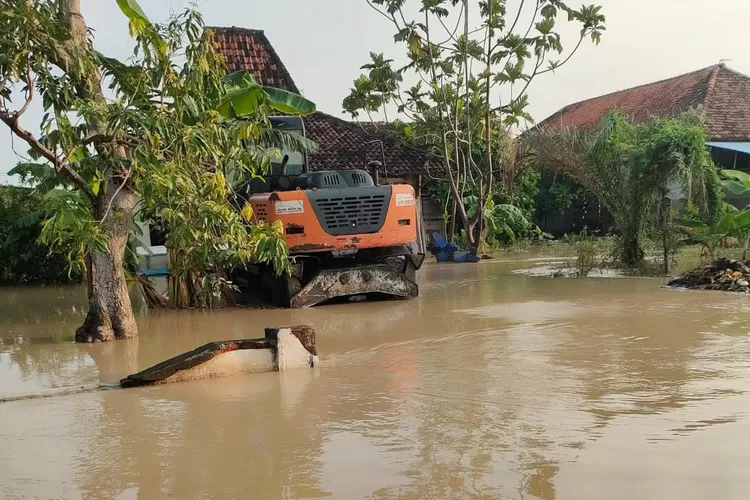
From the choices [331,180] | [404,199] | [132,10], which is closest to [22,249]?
[331,180]

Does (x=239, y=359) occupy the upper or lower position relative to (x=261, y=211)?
lower

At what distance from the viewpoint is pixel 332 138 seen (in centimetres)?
2328

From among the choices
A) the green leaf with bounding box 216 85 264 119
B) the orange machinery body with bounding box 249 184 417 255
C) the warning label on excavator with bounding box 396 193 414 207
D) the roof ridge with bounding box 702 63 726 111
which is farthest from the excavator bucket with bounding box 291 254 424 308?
the roof ridge with bounding box 702 63 726 111

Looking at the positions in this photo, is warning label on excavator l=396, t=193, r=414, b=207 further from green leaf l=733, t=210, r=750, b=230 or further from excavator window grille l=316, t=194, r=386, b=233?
green leaf l=733, t=210, r=750, b=230

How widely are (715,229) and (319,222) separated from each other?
6.45 meters

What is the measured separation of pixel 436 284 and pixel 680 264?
477cm

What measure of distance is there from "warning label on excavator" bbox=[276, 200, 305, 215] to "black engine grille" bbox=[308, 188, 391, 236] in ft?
0.70

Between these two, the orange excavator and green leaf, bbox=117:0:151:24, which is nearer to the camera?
green leaf, bbox=117:0:151:24

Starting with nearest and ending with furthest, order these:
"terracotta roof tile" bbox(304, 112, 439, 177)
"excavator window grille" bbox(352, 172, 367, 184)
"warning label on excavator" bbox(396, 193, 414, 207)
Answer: "warning label on excavator" bbox(396, 193, 414, 207) → "excavator window grille" bbox(352, 172, 367, 184) → "terracotta roof tile" bbox(304, 112, 439, 177)

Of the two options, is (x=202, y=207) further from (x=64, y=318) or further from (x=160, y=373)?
(x=64, y=318)

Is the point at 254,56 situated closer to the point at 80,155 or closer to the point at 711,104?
the point at 711,104

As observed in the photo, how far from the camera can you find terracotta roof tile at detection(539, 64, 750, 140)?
22.6 m

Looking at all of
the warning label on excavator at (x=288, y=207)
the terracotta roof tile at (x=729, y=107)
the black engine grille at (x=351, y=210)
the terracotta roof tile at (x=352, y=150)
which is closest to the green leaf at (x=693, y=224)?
the black engine grille at (x=351, y=210)

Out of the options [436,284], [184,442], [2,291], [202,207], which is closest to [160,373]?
[184,442]
